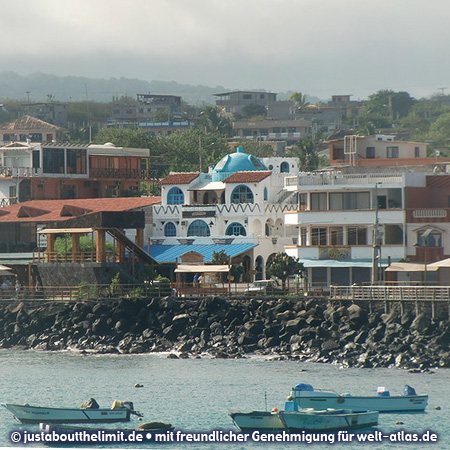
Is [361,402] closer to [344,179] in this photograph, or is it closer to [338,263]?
[338,263]

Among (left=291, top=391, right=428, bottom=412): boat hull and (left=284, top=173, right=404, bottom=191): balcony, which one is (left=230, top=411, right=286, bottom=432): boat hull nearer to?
(left=291, top=391, right=428, bottom=412): boat hull

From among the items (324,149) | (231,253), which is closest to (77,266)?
(231,253)

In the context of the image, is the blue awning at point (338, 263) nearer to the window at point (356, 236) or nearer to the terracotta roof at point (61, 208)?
the window at point (356, 236)

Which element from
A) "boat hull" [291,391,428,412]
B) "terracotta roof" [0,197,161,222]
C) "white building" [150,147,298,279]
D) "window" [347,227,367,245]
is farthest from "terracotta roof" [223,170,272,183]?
"boat hull" [291,391,428,412]

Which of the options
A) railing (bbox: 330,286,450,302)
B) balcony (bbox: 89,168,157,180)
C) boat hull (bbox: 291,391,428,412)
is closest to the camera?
boat hull (bbox: 291,391,428,412)

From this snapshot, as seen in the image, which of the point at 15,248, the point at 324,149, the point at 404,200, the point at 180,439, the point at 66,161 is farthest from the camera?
the point at 324,149

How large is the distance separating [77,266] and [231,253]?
10.3 meters

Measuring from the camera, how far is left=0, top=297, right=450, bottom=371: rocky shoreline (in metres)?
70.5

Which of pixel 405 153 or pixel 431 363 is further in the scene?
pixel 405 153

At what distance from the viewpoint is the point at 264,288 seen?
8175 centimetres

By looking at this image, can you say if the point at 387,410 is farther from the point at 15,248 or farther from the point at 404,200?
the point at 15,248

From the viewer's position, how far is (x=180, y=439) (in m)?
52.6

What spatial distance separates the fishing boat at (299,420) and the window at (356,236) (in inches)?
1247

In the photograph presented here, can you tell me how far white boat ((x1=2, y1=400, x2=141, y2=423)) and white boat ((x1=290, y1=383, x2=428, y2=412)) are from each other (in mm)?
6582
